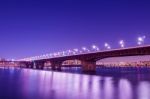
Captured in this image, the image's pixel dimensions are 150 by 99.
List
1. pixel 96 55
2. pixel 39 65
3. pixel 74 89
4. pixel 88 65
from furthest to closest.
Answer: pixel 39 65, pixel 88 65, pixel 96 55, pixel 74 89

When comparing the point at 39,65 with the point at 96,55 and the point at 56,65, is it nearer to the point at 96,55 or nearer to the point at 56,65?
the point at 56,65

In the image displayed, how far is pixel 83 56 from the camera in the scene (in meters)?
120

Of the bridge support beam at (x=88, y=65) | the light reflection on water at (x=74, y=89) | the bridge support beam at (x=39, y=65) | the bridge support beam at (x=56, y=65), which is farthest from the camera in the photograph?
the bridge support beam at (x=39, y=65)

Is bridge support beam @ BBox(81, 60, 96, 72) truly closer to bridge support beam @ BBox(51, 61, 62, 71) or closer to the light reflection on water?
bridge support beam @ BBox(51, 61, 62, 71)

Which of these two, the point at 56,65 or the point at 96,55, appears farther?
the point at 56,65

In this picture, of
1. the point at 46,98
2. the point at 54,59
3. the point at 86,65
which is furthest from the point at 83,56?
the point at 46,98

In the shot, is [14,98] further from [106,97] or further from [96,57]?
[96,57]

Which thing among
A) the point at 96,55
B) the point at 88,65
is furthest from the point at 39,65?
the point at 96,55

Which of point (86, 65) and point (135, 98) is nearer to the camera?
point (135, 98)

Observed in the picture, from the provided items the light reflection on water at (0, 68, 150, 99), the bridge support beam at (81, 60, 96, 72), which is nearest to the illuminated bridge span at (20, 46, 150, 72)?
the bridge support beam at (81, 60, 96, 72)

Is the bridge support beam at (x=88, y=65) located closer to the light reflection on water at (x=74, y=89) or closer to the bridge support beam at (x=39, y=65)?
Answer: the light reflection on water at (x=74, y=89)

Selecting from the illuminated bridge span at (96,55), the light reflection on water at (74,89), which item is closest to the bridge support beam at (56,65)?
the illuminated bridge span at (96,55)

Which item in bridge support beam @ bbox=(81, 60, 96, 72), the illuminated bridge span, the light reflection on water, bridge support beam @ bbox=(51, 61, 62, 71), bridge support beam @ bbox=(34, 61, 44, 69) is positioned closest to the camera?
the light reflection on water

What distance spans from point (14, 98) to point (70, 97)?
7.62 m
